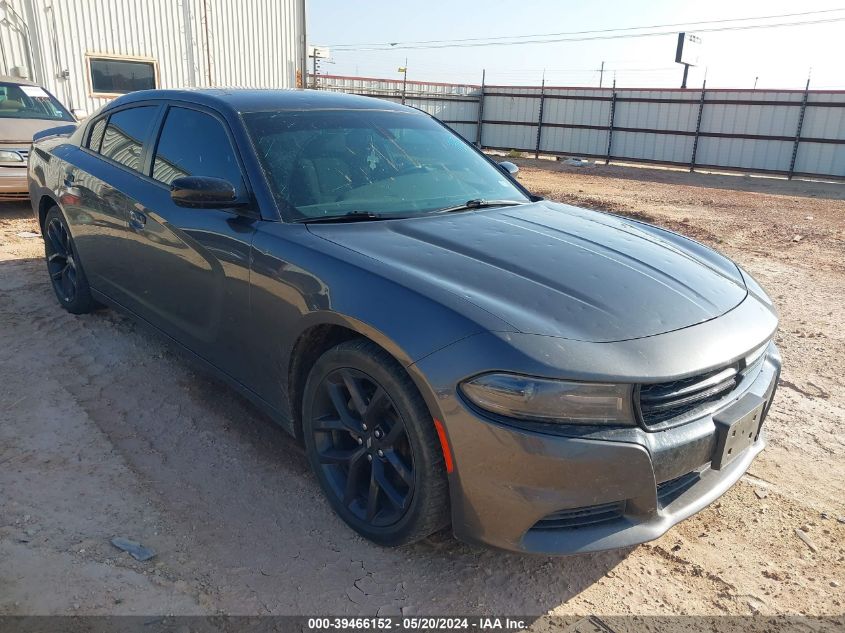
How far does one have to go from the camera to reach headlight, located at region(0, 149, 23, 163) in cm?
754

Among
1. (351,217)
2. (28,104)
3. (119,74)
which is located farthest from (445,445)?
(119,74)

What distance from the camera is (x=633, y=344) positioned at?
2104 millimetres

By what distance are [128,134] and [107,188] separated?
359mm

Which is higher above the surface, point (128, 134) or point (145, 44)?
point (145, 44)

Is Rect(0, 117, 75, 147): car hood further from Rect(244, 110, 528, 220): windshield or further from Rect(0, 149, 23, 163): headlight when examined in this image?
Rect(244, 110, 528, 220): windshield

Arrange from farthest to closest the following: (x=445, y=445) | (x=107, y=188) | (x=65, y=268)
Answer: (x=65, y=268)
(x=107, y=188)
(x=445, y=445)

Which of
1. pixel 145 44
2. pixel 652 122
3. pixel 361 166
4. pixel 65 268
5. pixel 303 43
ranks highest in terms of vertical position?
pixel 303 43

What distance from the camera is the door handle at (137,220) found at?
347cm

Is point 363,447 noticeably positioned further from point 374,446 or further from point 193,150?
point 193,150

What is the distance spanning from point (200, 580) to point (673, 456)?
5.43 ft

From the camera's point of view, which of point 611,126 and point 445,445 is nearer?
point 445,445

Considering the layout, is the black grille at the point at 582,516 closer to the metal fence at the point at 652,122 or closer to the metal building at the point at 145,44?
the metal building at the point at 145,44

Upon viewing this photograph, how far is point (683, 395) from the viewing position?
213cm

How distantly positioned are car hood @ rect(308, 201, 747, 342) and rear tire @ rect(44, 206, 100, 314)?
257cm
